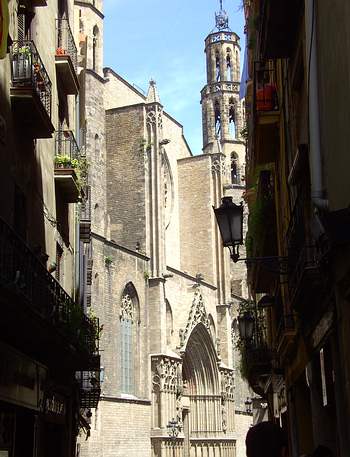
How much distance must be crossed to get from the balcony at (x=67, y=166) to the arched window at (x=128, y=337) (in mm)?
19233

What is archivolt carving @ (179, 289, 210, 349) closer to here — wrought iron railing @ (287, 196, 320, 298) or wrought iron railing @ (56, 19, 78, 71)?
wrought iron railing @ (56, 19, 78, 71)

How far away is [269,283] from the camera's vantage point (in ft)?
52.6

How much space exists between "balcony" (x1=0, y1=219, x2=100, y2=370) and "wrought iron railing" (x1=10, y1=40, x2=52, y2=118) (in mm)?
2391

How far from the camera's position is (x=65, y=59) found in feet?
48.6

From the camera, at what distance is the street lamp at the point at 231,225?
28.1 feet

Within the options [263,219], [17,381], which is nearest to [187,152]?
[263,219]

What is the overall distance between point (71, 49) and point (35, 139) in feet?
15.5

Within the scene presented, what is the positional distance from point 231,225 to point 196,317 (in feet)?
108

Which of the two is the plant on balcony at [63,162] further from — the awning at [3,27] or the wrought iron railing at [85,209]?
the awning at [3,27]

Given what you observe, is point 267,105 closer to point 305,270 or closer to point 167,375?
Answer: point 305,270

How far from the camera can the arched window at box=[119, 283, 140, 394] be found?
3375 cm

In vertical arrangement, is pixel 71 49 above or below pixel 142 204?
below

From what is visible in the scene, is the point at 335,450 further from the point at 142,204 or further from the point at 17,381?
the point at 142,204

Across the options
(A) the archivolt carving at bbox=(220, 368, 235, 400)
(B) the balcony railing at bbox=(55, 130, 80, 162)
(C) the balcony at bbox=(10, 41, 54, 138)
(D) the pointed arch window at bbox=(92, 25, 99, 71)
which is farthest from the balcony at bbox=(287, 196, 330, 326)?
(A) the archivolt carving at bbox=(220, 368, 235, 400)
